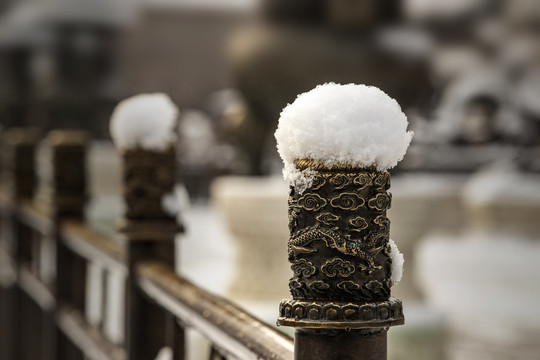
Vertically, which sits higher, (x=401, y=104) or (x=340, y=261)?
(x=401, y=104)

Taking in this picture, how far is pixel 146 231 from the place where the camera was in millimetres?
2082

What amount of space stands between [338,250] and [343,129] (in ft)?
0.43

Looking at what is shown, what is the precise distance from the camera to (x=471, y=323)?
382 cm

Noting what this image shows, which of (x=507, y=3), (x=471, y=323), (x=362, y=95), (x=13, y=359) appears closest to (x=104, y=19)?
(x=507, y=3)

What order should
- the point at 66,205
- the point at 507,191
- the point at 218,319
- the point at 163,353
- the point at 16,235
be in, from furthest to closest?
the point at 507,191, the point at 16,235, the point at 66,205, the point at 163,353, the point at 218,319

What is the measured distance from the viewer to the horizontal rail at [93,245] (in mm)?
2306

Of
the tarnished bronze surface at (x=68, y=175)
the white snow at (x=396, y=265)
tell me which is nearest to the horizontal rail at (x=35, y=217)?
the tarnished bronze surface at (x=68, y=175)

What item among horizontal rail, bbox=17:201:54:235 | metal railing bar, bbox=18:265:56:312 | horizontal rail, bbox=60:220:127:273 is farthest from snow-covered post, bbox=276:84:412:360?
horizontal rail, bbox=17:201:54:235

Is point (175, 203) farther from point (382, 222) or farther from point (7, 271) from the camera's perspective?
point (7, 271)

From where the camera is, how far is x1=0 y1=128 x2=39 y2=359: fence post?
443 centimetres

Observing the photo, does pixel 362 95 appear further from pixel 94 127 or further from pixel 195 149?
pixel 195 149

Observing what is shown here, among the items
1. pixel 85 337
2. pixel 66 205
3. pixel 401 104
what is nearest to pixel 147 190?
pixel 85 337

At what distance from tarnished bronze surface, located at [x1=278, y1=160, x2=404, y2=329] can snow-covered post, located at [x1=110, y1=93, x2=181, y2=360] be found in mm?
1174

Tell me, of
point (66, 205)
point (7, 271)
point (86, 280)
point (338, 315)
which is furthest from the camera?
point (7, 271)
